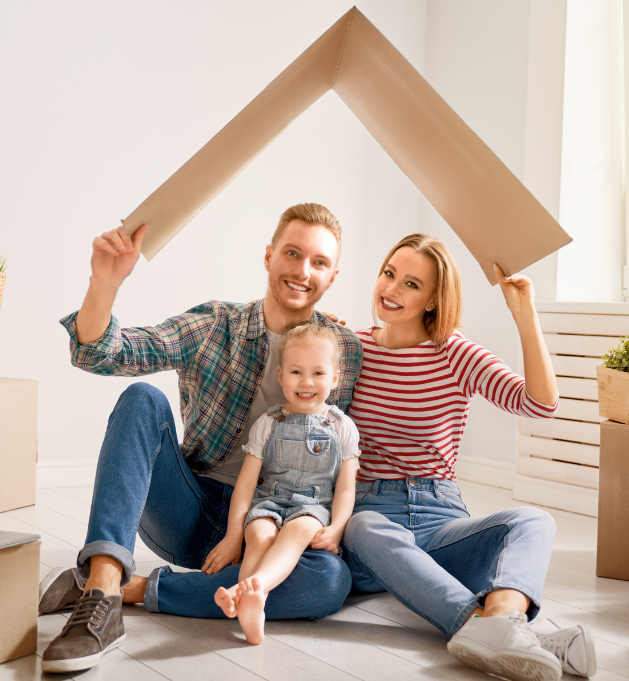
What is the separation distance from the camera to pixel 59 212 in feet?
8.12

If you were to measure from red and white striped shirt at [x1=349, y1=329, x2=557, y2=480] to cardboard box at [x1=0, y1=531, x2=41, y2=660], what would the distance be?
2.25 feet

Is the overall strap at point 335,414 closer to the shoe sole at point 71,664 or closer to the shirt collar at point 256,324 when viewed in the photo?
the shirt collar at point 256,324

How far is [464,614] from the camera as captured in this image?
3.78 feet

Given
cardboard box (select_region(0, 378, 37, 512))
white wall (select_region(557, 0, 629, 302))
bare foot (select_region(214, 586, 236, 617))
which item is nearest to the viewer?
bare foot (select_region(214, 586, 236, 617))

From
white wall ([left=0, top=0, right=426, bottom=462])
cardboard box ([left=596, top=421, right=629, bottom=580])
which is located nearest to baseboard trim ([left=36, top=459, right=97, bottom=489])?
white wall ([left=0, top=0, right=426, bottom=462])

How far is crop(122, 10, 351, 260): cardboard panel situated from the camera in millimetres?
1173

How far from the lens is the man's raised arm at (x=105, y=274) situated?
3.87 ft

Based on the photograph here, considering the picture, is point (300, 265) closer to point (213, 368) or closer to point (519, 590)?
point (213, 368)

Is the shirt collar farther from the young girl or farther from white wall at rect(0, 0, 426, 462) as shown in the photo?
white wall at rect(0, 0, 426, 462)

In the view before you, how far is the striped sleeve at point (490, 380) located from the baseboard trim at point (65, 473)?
1537mm

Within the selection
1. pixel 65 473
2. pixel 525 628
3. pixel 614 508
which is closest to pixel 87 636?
pixel 525 628

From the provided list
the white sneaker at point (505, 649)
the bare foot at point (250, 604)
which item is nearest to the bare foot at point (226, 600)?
the bare foot at point (250, 604)

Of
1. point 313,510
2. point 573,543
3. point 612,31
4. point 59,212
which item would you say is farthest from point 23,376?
point 612,31

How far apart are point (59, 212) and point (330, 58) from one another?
153 centimetres
